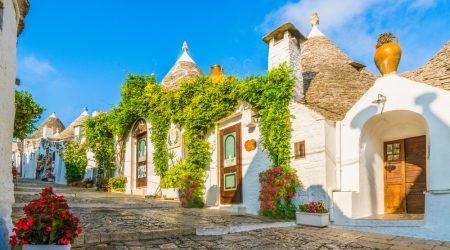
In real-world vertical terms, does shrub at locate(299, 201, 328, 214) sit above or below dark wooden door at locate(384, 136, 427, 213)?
below

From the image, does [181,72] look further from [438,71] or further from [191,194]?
[438,71]

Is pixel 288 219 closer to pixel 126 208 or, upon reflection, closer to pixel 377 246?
pixel 377 246

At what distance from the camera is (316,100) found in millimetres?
10305

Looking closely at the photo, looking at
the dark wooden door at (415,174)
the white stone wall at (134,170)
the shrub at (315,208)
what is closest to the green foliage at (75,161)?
the white stone wall at (134,170)

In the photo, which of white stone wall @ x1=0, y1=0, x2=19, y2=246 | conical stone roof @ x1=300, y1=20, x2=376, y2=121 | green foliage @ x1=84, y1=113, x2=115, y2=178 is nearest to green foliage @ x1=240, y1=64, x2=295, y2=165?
conical stone roof @ x1=300, y1=20, x2=376, y2=121

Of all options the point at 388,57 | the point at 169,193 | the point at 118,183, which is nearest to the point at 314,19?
Result: the point at 388,57

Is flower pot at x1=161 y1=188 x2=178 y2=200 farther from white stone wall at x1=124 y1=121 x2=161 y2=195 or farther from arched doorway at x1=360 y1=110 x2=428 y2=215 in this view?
arched doorway at x1=360 y1=110 x2=428 y2=215

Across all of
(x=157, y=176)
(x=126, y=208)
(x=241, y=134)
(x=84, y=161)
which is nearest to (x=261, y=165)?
(x=241, y=134)

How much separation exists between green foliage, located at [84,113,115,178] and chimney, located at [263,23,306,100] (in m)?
10.9

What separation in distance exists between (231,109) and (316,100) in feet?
9.13

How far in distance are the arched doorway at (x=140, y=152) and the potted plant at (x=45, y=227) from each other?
11.8 m

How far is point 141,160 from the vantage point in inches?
651

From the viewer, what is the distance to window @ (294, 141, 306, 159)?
29.8ft

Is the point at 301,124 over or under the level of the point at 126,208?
over
